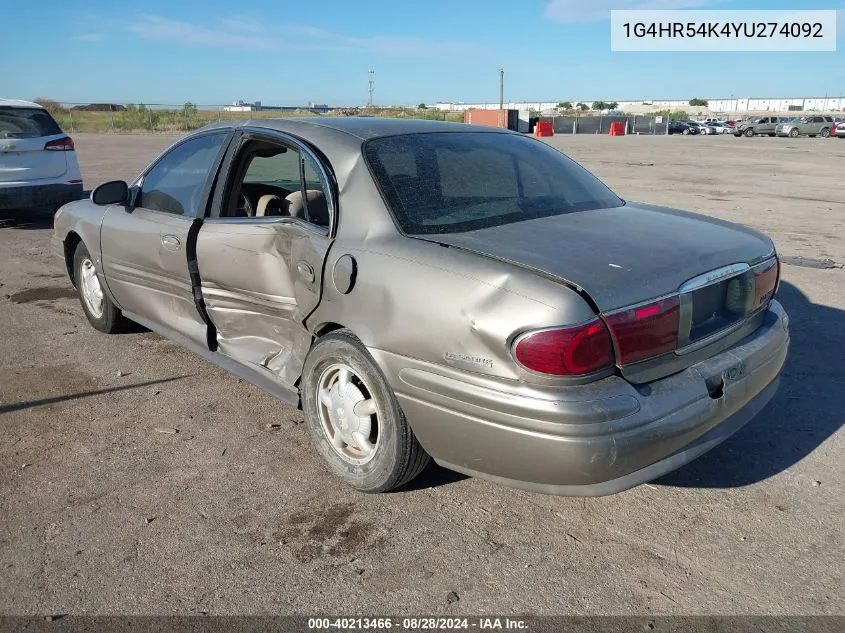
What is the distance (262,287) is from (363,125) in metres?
0.96

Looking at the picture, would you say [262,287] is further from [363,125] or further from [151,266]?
[151,266]

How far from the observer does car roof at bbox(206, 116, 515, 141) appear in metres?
3.43

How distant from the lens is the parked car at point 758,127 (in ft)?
160

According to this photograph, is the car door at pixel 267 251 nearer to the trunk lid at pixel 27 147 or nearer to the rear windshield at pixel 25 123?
the trunk lid at pixel 27 147

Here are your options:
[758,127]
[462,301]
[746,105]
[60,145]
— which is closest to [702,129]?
[758,127]

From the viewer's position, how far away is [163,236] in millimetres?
4082

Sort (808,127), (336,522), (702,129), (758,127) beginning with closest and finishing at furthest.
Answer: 1. (336,522)
2. (808,127)
3. (758,127)
4. (702,129)

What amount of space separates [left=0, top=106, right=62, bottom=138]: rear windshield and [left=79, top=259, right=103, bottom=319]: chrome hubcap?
5.56 metres

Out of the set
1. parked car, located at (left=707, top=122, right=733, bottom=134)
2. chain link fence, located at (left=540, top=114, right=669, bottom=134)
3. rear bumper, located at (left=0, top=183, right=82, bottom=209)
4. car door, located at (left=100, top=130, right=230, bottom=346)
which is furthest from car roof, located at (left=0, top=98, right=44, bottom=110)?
parked car, located at (left=707, top=122, right=733, bottom=134)

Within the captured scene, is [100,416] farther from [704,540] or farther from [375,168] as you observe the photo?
[704,540]

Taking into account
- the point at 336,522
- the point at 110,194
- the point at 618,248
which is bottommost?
the point at 336,522

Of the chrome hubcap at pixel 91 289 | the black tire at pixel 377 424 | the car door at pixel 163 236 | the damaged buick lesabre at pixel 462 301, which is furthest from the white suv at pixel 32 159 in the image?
the black tire at pixel 377 424

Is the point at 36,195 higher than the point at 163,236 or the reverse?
the reverse

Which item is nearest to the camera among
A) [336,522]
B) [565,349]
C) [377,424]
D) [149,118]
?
[565,349]
